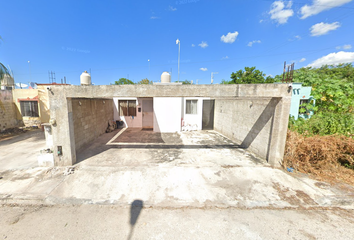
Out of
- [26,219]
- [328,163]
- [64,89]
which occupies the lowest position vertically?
[26,219]

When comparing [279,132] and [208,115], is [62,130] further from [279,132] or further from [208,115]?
[208,115]

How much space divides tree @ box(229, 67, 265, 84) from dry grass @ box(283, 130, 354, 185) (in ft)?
66.3

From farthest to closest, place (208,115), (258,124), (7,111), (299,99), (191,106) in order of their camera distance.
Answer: (208,115) < (191,106) < (7,111) < (299,99) < (258,124)

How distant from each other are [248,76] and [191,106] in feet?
56.9

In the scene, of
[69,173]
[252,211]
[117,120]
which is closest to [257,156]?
[252,211]

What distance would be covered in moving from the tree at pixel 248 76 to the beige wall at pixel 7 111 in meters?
28.2

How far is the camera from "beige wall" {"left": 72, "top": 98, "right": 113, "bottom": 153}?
6.26 meters

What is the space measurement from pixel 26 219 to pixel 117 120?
9.29 m

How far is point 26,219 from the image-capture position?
3000 millimetres

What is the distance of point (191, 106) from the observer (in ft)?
37.2

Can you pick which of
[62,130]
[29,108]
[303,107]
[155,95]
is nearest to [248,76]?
[303,107]

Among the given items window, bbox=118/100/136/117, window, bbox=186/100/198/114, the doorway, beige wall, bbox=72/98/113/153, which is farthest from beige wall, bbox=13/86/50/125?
the doorway

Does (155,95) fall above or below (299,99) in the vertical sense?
below

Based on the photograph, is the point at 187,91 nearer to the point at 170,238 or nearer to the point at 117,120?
the point at 170,238
